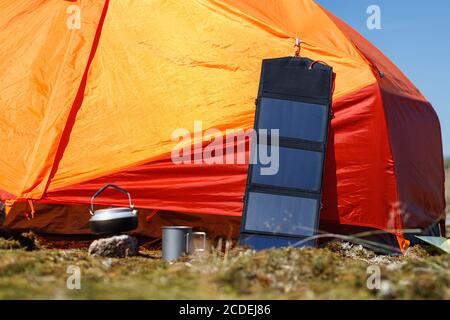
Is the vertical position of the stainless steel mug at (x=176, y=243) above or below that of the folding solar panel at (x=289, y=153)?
below

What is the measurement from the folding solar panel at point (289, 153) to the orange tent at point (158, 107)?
12.2 inches

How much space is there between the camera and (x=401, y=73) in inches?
545

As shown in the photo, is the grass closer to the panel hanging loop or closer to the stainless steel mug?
the stainless steel mug

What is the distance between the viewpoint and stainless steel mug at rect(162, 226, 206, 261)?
8430 millimetres

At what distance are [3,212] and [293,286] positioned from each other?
4821mm

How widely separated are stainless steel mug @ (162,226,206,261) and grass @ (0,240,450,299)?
1494mm

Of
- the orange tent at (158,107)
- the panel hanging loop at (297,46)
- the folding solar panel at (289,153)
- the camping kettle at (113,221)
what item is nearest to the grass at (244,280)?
the camping kettle at (113,221)

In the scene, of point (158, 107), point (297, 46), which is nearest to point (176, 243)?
point (158, 107)

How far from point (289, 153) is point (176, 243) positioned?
184 centimetres

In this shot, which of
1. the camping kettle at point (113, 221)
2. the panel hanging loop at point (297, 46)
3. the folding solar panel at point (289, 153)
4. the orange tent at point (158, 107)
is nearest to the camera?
the camping kettle at point (113, 221)

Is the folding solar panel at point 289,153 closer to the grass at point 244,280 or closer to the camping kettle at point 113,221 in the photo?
the camping kettle at point 113,221

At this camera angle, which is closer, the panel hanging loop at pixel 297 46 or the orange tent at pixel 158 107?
the orange tent at pixel 158 107

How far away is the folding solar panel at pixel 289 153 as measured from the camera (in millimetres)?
8914

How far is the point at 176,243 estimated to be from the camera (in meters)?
8.45
